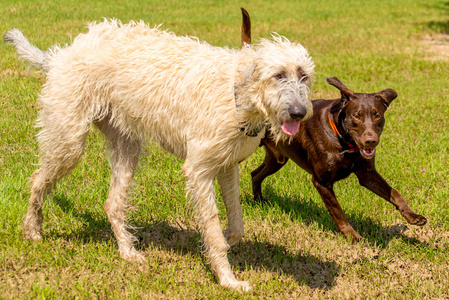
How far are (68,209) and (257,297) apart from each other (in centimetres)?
223

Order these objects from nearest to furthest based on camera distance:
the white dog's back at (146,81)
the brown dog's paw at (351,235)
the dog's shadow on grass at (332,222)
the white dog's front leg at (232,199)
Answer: the white dog's back at (146,81)
the white dog's front leg at (232,199)
the brown dog's paw at (351,235)
the dog's shadow on grass at (332,222)

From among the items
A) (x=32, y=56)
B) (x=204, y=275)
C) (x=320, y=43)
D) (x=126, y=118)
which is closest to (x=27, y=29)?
(x=320, y=43)

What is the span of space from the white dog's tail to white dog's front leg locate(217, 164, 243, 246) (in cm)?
200

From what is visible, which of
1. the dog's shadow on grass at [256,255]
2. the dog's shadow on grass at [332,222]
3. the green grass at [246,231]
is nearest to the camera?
the green grass at [246,231]

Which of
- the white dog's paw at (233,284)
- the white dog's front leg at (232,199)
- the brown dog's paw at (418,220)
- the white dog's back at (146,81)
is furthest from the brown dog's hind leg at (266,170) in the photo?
the white dog's paw at (233,284)

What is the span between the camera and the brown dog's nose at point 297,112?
3576 millimetres

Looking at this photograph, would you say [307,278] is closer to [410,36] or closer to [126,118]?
[126,118]

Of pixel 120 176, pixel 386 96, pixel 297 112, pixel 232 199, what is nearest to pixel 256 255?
pixel 232 199

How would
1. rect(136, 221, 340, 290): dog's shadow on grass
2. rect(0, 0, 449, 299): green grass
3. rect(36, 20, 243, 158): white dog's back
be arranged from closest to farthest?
rect(36, 20, 243, 158): white dog's back → rect(0, 0, 449, 299): green grass → rect(136, 221, 340, 290): dog's shadow on grass

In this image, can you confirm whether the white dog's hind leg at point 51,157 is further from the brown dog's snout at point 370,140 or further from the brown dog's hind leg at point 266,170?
the brown dog's snout at point 370,140

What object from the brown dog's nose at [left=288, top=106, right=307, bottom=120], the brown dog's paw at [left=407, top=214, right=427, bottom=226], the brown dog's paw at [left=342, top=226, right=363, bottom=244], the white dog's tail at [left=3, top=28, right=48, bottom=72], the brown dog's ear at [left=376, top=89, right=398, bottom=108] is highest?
the brown dog's nose at [left=288, top=106, right=307, bottom=120]

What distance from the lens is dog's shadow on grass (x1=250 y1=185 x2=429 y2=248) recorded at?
5.33 metres

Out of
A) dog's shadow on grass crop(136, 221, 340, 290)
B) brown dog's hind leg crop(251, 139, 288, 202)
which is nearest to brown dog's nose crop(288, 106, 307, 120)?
dog's shadow on grass crop(136, 221, 340, 290)

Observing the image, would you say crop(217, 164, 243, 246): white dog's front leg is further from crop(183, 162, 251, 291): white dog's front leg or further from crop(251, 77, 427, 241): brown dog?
crop(251, 77, 427, 241): brown dog
